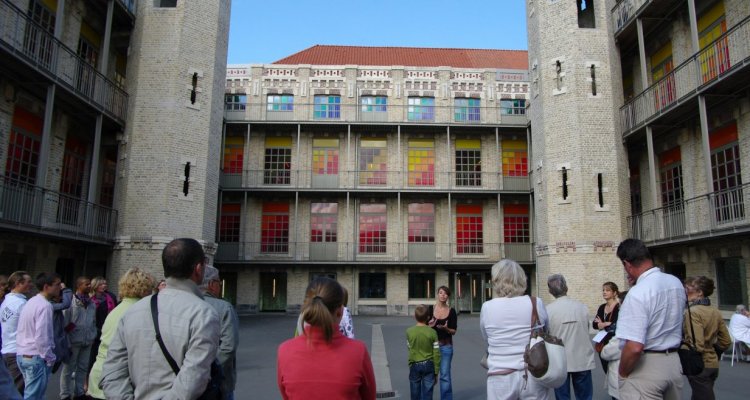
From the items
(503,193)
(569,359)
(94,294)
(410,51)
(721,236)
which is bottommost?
(569,359)

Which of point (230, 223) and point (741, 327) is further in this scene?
point (230, 223)

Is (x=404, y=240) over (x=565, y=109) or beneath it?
beneath

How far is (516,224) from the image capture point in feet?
86.4

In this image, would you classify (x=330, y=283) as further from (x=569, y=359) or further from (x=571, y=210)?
(x=571, y=210)

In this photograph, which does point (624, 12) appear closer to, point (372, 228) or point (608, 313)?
point (372, 228)

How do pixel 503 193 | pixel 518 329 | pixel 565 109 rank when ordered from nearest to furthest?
pixel 518 329
pixel 565 109
pixel 503 193

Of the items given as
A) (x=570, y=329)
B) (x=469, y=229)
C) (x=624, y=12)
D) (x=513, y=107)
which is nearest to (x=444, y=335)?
(x=570, y=329)

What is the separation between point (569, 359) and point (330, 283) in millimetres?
4065

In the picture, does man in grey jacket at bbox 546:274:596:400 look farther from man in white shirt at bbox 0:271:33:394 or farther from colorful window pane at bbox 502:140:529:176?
colorful window pane at bbox 502:140:529:176

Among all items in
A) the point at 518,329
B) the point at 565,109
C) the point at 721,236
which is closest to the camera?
the point at 518,329

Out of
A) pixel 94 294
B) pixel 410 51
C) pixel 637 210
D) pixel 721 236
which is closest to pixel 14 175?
pixel 94 294

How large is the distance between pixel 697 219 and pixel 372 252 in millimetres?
14888

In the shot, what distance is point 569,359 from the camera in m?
5.64

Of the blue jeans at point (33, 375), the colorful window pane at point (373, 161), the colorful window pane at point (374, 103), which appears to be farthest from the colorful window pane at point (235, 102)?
the blue jeans at point (33, 375)
